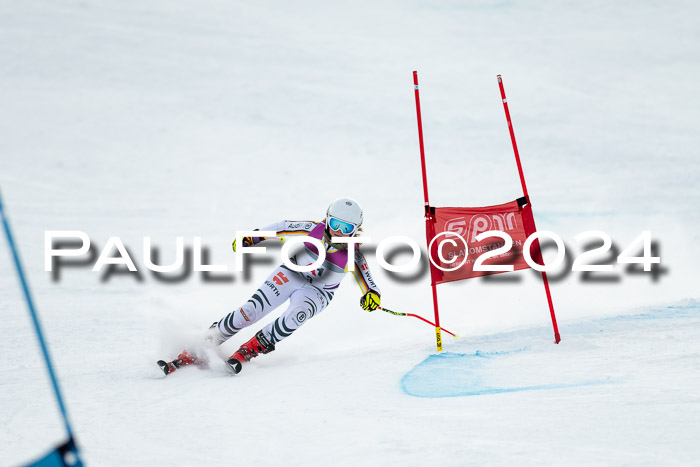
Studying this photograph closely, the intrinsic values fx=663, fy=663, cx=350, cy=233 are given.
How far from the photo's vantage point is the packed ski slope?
3.09 m

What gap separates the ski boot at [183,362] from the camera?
14.8 feet

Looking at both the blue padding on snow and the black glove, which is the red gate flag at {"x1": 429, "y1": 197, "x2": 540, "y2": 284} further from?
the blue padding on snow

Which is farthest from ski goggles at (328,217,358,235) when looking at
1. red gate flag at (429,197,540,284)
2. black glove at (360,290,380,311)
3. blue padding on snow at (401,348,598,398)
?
blue padding on snow at (401,348,598,398)

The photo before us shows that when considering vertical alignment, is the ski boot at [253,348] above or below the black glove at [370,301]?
below

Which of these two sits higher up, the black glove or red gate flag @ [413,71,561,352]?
red gate flag @ [413,71,561,352]

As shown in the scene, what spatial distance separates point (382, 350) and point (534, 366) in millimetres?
1373

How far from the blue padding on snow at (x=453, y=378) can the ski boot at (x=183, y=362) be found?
1528 mm

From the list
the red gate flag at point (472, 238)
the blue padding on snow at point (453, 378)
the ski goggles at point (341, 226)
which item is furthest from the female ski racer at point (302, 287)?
the blue padding on snow at point (453, 378)

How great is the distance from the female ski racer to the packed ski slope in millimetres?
236

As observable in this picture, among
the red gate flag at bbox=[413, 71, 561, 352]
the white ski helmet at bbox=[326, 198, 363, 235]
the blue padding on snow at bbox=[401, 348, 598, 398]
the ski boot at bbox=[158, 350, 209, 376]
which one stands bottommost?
the blue padding on snow at bbox=[401, 348, 598, 398]

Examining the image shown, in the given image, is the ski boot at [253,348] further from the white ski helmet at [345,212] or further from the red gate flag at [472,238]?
the red gate flag at [472,238]

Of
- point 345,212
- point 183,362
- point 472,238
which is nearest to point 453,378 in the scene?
point 472,238

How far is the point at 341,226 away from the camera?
15.9ft

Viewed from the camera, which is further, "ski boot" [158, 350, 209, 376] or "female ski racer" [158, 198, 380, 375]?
"female ski racer" [158, 198, 380, 375]
